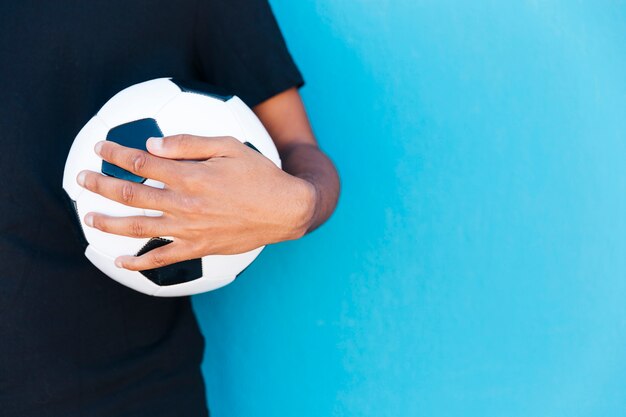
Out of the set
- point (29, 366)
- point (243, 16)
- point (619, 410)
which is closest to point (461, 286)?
point (619, 410)

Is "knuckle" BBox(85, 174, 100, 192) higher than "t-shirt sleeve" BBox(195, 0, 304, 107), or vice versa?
"t-shirt sleeve" BBox(195, 0, 304, 107)

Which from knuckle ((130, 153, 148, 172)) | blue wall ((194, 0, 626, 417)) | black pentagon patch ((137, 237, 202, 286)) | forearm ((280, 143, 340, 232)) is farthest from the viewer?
blue wall ((194, 0, 626, 417))

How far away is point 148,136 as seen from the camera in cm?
78

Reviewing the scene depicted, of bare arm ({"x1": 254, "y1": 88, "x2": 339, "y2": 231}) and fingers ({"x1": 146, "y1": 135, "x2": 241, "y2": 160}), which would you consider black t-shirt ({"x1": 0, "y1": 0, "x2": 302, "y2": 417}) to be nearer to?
bare arm ({"x1": 254, "y1": 88, "x2": 339, "y2": 231})

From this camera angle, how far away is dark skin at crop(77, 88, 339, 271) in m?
0.72

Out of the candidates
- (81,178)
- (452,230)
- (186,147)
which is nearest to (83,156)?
(81,178)

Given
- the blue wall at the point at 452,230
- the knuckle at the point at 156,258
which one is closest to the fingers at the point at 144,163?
the knuckle at the point at 156,258

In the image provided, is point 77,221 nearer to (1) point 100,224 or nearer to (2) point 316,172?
(1) point 100,224

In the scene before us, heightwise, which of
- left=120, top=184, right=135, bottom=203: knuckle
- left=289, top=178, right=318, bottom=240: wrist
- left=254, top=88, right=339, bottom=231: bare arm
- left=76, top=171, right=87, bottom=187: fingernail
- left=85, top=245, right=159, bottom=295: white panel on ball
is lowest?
left=85, top=245, right=159, bottom=295: white panel on ball

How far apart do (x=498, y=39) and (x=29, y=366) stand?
96cm

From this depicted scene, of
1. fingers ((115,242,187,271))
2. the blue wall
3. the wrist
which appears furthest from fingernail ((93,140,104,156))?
the blue wall

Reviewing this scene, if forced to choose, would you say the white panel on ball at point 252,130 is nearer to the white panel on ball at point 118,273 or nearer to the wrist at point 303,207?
the wrist at point 303,207

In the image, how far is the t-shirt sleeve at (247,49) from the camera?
1.00 meters

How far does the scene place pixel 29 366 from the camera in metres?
0.84
